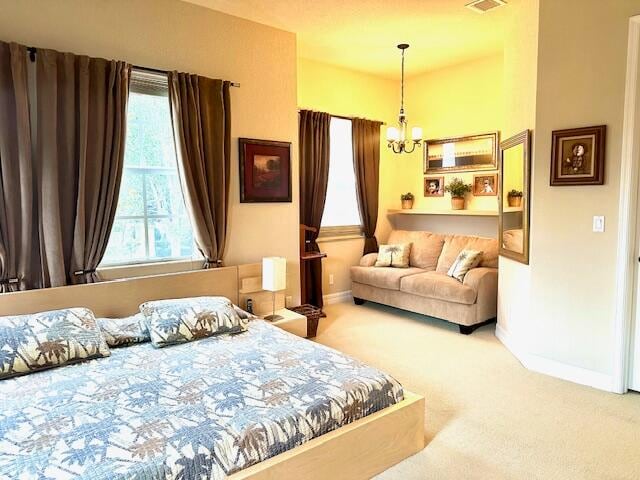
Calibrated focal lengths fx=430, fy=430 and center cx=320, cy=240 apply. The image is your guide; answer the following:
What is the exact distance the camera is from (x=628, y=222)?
2.93m

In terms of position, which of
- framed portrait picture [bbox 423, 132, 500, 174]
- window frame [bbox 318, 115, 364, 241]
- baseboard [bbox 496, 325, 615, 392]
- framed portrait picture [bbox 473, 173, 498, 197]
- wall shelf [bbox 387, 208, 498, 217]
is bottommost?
baseboard [bbox 496, 325, 615, 392]

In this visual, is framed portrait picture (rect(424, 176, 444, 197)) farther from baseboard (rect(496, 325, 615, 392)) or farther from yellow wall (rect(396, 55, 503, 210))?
baseboard (rect(496, 325, 615, 392))

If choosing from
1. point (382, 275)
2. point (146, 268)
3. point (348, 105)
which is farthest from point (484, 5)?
point (146, 268)

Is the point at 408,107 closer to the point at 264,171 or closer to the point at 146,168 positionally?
the point at 264,171

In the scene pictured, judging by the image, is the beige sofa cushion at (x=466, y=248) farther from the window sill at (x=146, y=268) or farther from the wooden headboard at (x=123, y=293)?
the window sill at (x=146, y=268)

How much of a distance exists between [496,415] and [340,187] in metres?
3.56

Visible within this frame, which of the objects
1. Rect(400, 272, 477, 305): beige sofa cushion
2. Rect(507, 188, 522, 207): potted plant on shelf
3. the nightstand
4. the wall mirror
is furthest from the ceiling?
the nightstand

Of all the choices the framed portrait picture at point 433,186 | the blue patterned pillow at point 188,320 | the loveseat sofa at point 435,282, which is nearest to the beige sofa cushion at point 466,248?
the loveseat sofa at point 435,282

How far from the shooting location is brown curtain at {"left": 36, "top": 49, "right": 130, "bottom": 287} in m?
2.83

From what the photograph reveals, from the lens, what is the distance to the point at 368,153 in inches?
226

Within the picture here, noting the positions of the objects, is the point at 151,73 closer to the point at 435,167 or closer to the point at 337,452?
the point at 337,452

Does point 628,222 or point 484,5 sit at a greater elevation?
point 484,5

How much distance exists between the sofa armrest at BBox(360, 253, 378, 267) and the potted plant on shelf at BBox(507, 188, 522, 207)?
1969mm

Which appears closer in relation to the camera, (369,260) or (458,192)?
(458,192)
